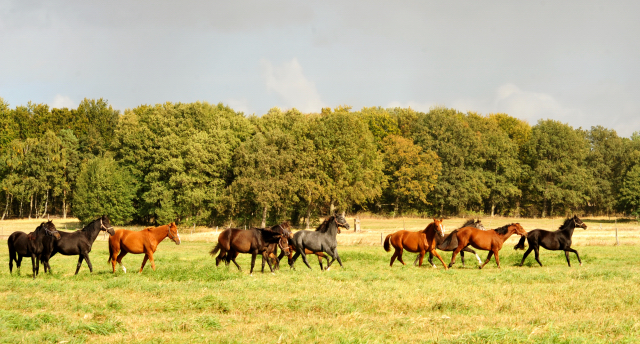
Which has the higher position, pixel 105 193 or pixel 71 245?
pixel 105 193

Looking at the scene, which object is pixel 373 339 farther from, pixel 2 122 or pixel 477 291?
pixel 2 122

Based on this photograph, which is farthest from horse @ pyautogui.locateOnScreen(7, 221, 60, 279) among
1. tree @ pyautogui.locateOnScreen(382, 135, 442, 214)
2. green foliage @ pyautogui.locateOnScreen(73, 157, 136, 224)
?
tree @ pyautogui.locateOnScreen(382, 135, 442, 214)

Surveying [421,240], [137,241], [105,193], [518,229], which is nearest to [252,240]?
[137,241]

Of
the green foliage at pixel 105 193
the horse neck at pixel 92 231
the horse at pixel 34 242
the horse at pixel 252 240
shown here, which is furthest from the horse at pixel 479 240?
the green foliage at pixel 105 193

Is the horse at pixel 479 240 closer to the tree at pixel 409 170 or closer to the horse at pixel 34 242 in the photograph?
the horse at pixel 34 242

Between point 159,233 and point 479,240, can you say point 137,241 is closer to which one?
point 159,233

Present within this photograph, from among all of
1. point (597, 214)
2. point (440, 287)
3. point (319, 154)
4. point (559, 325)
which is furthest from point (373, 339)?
point (597, 214)

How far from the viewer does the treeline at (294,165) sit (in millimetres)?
54031

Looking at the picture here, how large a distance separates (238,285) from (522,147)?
238 feet

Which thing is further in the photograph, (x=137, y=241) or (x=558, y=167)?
(x=558, y=167)

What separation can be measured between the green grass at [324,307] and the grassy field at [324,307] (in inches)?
1.1

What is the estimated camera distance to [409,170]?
220 feet

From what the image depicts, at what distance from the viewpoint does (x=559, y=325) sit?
9.17m

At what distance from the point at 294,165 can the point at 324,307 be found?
4429 cm
